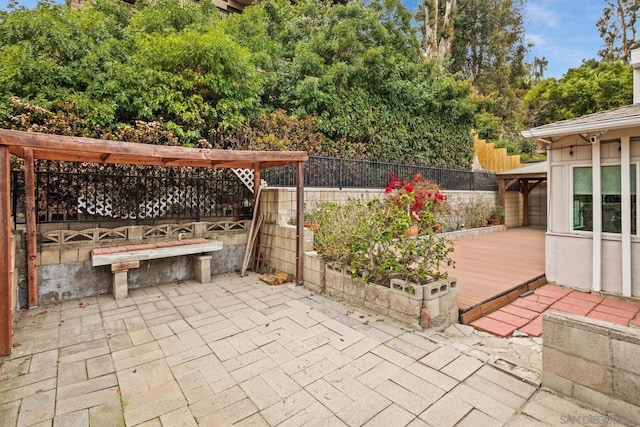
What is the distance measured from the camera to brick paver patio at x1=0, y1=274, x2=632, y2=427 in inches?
80.1

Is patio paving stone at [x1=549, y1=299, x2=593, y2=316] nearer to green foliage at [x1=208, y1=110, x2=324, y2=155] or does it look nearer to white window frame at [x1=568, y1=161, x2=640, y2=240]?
white window frame at [x1=568, y1=161, x2=640, y2=240]

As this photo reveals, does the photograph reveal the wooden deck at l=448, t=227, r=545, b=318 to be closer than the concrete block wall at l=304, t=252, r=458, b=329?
No

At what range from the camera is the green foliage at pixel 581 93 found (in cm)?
1700

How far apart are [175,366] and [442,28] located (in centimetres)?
2241

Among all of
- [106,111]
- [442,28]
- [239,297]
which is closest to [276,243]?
[239,297]

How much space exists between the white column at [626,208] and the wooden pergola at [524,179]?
643 cm

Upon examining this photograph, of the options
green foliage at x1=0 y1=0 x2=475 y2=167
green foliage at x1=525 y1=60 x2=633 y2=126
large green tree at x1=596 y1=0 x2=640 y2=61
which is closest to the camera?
green foliage at x1=0 y1=0 x2=475 y2=167

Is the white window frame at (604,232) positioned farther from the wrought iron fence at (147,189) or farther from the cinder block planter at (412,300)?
the wrought iron fence at (147,189)

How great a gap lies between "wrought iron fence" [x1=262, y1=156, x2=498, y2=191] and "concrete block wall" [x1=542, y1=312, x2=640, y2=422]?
505 cm

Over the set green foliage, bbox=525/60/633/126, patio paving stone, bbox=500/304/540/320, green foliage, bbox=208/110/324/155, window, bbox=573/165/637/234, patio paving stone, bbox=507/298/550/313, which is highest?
green foliage, bbox=525/60/633/126

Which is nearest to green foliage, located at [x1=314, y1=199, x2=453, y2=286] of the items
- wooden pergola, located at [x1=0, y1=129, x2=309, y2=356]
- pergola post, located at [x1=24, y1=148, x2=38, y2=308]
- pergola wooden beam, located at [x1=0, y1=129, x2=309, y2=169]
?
wooden pergola, located at [x1=0, y1=129, x2=309, y2=356]

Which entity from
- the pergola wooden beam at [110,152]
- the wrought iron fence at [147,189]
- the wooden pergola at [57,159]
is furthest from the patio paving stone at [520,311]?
the wrought iron fence at [147,189]

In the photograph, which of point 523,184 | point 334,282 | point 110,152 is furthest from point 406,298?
point 523,184

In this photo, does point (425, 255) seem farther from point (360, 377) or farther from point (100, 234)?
point (100, 234)
